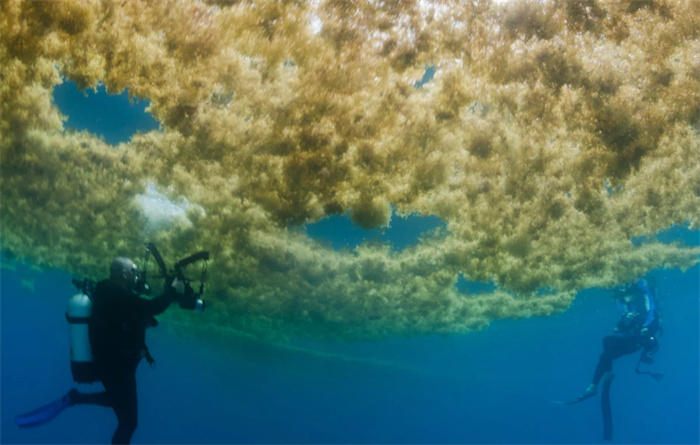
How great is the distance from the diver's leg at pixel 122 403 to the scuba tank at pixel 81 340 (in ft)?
1.00

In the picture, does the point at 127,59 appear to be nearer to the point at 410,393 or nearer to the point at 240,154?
the point at 240,154

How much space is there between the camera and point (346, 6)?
4555mm

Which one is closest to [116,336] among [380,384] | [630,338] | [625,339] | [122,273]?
[122,273]

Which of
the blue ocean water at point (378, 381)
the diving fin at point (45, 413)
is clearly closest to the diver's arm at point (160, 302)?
the diving fin at point (45, 413)

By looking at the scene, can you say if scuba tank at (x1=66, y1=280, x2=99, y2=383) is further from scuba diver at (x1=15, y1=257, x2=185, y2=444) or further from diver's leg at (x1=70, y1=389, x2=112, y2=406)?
diver's leg at (x1=70, y1=389, x2=112, y2=406)

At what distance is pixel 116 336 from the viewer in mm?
6957

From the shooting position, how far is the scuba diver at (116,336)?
6.87 meters

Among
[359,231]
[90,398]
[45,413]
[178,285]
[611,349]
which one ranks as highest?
[359,231]

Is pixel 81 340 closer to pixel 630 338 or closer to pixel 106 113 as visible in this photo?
pixel 106 113

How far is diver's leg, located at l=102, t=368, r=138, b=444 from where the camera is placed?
7027mm

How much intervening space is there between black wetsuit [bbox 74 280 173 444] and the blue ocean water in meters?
3.97

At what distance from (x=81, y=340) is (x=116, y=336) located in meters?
0.60

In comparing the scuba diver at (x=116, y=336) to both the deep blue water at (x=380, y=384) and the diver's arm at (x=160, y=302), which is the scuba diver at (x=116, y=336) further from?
the deep blue water at (x=380, y=384)

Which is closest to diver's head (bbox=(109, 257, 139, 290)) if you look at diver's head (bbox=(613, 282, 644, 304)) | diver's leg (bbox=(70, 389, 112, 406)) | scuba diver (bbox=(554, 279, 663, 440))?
diver's leg (bbox=(70, 389, 112, 406))
